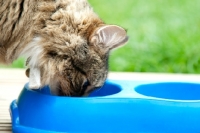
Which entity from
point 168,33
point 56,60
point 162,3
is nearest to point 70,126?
point 56,60

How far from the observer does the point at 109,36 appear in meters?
2.81

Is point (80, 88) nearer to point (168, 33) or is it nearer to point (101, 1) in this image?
point (168, 33)

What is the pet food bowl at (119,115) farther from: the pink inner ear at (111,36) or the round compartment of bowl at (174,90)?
the round compartment of bowl at (174,90)

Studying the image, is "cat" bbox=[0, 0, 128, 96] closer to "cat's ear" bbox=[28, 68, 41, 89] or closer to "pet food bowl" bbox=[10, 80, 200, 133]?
"cat's ear" bbox=[28, 68, 41, 89]

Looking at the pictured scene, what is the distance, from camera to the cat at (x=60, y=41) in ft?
9.16

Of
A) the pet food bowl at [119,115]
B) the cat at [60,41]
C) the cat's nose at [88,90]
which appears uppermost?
the cat at [60,41]

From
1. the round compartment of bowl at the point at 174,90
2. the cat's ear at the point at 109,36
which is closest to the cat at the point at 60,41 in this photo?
the cat's ear at the point at 109,36

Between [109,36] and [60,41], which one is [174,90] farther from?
[60,41]

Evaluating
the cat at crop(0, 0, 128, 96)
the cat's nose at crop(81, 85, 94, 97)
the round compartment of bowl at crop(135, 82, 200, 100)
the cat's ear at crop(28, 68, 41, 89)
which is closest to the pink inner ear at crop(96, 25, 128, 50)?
the cat at crop(0, 0, 128, 96)

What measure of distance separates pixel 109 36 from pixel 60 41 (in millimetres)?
262

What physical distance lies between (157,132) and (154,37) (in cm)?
296

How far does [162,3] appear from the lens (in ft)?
22.6

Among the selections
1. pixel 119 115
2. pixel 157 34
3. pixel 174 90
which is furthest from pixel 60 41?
pixel 157 34

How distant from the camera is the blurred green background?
521 centimetres
